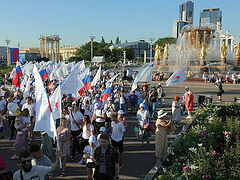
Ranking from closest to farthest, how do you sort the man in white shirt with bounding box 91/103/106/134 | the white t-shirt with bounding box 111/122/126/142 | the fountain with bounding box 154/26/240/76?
the white t-shirt with bounding box 111/122/126/142
the man in white shirt with bounding box 91/103/106/134
the fountain with bounding box 154/26/240/76

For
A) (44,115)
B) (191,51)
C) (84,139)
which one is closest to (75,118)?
(84,139)

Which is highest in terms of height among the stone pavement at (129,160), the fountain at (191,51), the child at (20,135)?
the fountain at (191,51)

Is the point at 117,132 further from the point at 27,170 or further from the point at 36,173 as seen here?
the point at 27,170

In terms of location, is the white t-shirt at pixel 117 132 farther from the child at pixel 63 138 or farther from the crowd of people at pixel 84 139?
the child at pixel 63 138

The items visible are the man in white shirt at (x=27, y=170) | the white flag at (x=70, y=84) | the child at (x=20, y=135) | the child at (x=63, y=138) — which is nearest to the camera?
the man in white shirt at (x=27, y=170)

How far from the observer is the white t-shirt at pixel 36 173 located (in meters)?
3.97

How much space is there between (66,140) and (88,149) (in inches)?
40.5

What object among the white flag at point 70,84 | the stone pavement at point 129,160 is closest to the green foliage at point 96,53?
the white flag at point 70,84

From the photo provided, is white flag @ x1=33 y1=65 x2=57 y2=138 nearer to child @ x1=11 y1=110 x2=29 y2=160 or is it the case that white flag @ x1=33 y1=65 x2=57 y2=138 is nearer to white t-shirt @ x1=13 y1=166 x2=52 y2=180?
white t-shirt @ x1=13 y1=166 x2=52 y2=180

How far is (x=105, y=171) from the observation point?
493 centimetres

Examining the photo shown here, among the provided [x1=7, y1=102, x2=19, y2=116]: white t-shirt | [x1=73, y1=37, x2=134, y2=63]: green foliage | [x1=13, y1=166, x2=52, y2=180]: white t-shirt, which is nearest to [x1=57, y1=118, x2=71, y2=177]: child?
[x1=13, y1=166, x2=52, y2=180]: white t-shirt

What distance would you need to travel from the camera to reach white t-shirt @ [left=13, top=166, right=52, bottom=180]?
3.97m

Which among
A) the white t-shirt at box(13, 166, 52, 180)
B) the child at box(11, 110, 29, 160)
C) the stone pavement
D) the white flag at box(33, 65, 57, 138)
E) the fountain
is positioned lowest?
the stone pavement

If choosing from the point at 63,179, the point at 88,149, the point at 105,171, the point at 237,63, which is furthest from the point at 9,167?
the point at 237,63
